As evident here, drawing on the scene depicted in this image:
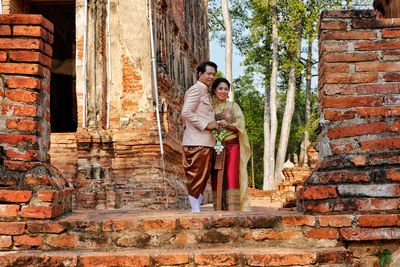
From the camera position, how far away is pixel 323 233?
12.3 feet

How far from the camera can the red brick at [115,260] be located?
11.4 feet

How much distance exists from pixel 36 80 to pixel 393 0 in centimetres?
322

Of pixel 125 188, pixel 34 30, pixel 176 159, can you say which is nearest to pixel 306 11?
pixel 176 159

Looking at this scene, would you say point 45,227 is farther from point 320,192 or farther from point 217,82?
point 217,82

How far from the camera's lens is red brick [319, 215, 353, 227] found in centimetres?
370

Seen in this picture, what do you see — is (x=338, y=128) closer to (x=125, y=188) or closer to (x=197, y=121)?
(x=197, y=121)

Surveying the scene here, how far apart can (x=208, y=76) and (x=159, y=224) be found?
215 cm

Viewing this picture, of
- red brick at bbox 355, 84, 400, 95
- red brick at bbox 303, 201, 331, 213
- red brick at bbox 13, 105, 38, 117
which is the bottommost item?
red brick at bbox 303, 201, 331, 213

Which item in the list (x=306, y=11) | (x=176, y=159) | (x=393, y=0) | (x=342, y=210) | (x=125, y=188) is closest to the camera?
(x=342, y=210)

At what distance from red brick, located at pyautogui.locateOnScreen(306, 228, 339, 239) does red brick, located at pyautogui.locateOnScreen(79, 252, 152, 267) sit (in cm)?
114

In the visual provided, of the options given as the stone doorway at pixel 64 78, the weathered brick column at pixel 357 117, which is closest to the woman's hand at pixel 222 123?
the weathered brick column at pixel 357 117

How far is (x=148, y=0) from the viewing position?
30.1 ft

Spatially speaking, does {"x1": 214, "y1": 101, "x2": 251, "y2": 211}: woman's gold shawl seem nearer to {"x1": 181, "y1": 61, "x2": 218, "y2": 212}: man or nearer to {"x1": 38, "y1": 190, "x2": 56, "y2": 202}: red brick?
{"x1": 181, "y1": 61, "x2": 218, "y2": 212}: man

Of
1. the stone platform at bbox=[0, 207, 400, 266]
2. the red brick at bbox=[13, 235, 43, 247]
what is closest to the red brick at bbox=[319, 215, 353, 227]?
the stone platform at bbox=[0, 207, 400, 266]
